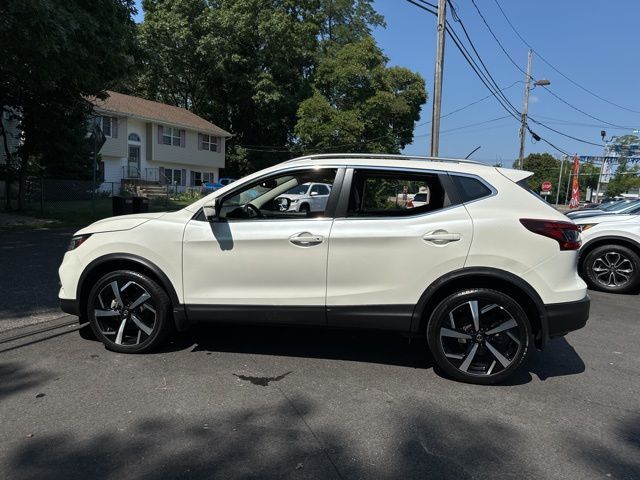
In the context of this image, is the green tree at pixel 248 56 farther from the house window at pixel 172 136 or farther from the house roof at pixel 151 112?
the house window at pixel 172 136

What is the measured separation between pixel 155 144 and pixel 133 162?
2.11 m

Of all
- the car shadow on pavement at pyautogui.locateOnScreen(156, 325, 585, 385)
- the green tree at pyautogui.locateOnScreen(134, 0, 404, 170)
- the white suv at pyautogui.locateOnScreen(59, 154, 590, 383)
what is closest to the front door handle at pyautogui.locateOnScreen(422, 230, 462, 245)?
the white suv at pyautogui.locateOnScreen(59, 154, 590, 383)

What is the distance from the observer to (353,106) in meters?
36.2

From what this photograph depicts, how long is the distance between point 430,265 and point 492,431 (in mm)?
1301

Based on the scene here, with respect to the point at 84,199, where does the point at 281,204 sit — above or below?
above

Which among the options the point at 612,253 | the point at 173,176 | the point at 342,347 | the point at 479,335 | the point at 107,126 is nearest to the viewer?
the point at 479,335

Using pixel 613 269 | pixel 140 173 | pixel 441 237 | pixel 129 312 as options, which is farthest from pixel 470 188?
pixel 140 173

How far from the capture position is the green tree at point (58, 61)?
377 inches

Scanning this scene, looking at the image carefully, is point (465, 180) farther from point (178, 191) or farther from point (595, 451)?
point (178, 191)

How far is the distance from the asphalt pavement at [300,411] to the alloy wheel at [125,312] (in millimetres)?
196

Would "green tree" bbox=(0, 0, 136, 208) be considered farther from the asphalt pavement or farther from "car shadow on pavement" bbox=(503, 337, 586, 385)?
"car shadow on pavement" bbox=(503, 337, 586, 385)

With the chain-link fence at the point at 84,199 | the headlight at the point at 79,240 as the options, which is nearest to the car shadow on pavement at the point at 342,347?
the headlight at the point at 79,240

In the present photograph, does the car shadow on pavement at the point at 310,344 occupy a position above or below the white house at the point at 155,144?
below

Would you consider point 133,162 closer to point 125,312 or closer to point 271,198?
point 271,198
